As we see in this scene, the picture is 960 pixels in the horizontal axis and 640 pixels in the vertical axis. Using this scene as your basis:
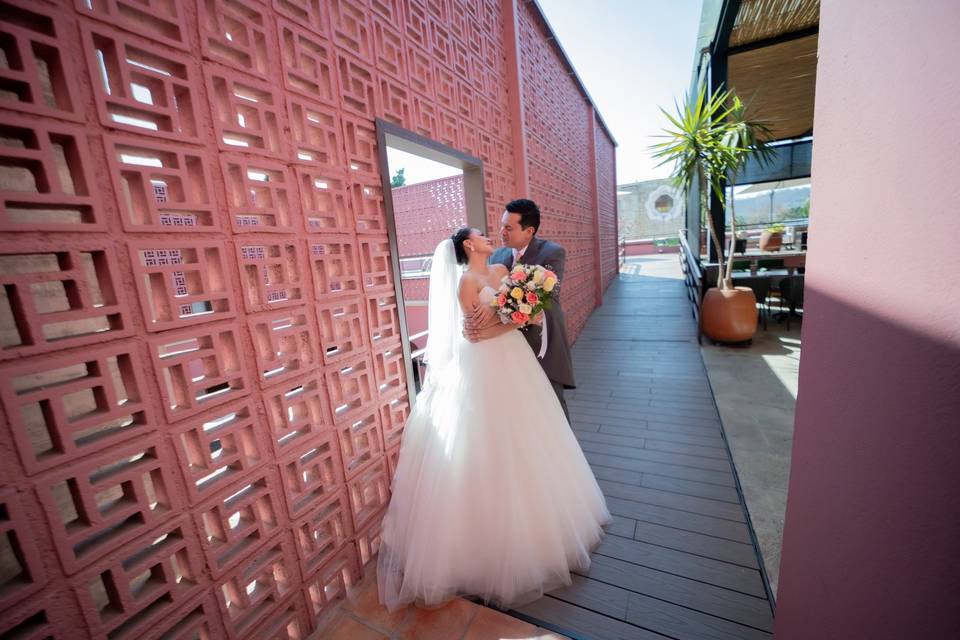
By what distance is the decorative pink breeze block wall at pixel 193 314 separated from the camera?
3.30 ft

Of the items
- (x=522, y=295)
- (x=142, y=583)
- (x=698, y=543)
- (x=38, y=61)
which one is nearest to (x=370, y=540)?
(x=142, y=583)

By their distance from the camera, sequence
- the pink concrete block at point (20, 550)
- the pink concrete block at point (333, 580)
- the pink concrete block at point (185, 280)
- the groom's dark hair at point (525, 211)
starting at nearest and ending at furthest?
the pink concrete block at point (20, 550), the pink concrete block at point (185, 280), the pink concrete block at point (333, 580), the groom's dark hair at point (525, 211)

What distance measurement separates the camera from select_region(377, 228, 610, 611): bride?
1864mm

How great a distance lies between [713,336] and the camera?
5742 millimetres

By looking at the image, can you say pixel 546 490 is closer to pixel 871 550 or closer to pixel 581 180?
pixel 871 550

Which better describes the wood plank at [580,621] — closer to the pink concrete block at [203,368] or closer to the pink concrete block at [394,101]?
the pink concrete block at [203,368]

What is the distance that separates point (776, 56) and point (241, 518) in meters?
9.06

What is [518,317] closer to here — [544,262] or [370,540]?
[544,262]

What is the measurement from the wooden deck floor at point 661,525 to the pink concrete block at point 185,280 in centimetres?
202

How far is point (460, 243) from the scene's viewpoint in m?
2.20

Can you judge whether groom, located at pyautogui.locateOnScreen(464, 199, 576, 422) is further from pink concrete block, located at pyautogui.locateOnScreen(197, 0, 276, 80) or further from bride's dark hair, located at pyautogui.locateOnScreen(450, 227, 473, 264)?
pink concrete block, located at pyautogui.locateOnScreen(197, 0, 276, 80)

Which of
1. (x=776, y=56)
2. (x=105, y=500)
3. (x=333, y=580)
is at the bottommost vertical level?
(x=333, y=580)

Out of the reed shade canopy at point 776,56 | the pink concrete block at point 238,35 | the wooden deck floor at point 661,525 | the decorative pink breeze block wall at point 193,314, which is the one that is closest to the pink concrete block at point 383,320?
the decorative pink breeze block wall at point 193,314

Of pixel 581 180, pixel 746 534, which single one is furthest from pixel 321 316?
pixel 581 180
